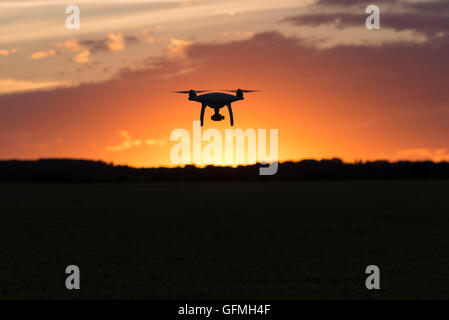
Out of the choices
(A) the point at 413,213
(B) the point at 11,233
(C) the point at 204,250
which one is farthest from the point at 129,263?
(A) the point at 413,213

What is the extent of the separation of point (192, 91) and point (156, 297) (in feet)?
88.8

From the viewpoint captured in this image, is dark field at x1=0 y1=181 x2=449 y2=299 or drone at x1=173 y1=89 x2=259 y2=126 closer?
drone at x1=173 y1=89 x2=259 y2=126

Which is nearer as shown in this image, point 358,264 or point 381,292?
point 381,292

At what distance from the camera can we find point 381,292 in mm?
38938

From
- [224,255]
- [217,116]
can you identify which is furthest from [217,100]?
[224,255]

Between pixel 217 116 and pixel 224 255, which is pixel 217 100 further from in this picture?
pixel 224 255

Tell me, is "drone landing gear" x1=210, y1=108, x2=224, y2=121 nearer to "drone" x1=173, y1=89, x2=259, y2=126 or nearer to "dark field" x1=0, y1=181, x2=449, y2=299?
"drone" x1=173, y1=89, x2=259, y2=126

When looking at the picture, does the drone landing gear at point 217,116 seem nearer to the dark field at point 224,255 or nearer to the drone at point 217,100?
the drone at point 217,100

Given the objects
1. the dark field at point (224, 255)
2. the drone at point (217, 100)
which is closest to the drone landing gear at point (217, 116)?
the drone at point (217, 100)

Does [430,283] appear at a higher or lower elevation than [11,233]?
lower

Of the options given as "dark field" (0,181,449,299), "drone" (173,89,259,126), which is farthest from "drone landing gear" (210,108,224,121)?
"dark field" (0,181,449,299)

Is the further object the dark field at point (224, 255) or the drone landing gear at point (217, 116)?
the dark field at point (224, 255)
